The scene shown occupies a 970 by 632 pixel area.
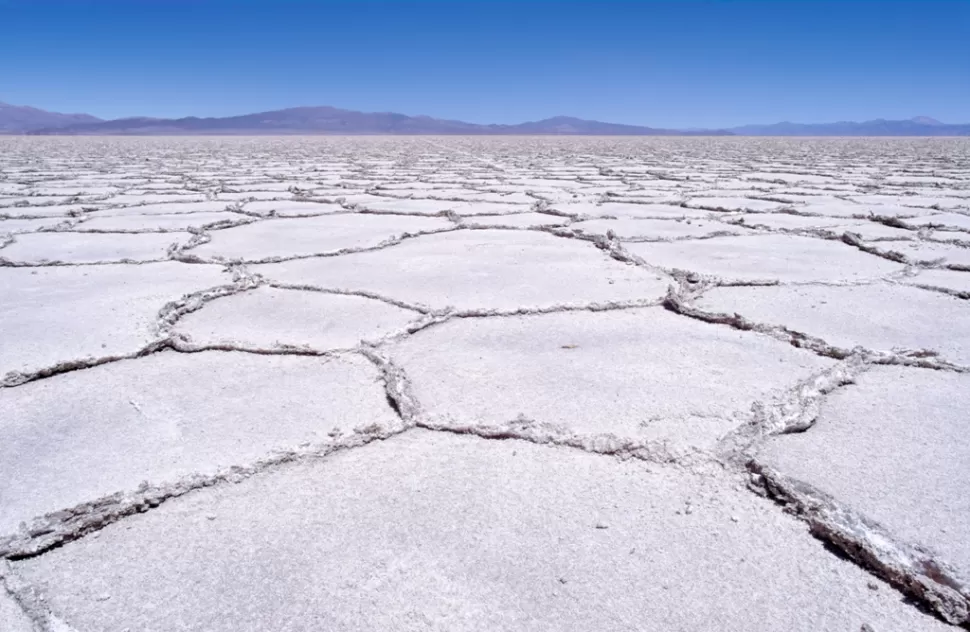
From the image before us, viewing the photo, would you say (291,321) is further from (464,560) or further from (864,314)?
(864,314)

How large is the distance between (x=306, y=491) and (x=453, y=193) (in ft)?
11.5

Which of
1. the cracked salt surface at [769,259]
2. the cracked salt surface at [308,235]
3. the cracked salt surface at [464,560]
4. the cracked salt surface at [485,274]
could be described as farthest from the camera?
the cracked salt surface at [308,235]

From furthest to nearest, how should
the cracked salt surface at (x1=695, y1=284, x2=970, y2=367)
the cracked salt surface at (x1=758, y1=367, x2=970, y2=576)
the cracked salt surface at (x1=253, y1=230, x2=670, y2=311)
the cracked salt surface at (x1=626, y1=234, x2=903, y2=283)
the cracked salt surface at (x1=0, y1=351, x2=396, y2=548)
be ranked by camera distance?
the cracked salt surface at (x1=626, y1=234, x2=903, y2=283) < the cracked salt surface at (x1=253, y1=230, x2=670, y2=311) < the cracked salt surface at (x1=695, y1=284, x2=970, y2=367) < the cracked salt surface at (x1=0, y1=351, x2=396, y2=548) < the cracked salt surface at (x1=758, y1=367, x2=970, y2=576)

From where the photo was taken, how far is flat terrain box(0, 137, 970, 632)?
2.32ft

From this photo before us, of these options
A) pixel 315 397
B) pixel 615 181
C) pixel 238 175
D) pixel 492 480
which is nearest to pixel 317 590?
pixel 492 480

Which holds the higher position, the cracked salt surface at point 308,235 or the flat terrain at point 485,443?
the flat terrain at point 485,443

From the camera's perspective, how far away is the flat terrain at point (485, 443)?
2.32 ft

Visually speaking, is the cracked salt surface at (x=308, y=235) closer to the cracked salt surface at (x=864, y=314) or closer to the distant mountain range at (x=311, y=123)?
the cracked salt surface at (x=864, y=314)

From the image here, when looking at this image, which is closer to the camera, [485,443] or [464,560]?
[464,560]

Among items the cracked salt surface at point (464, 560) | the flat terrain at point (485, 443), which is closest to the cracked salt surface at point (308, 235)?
the flat terrain at point (485, 443)

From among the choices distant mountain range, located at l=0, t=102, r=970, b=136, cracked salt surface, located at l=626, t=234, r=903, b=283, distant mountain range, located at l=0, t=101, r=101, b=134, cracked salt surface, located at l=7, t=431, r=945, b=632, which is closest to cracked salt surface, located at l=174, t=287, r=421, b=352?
cracked salt surface, located at l=7, t=431, r=945, b=632

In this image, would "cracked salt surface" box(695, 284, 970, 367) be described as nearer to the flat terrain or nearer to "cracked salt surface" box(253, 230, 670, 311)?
the flat terrain

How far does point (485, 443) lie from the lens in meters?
1.02

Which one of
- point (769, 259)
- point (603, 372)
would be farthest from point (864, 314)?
point (603, 372)
